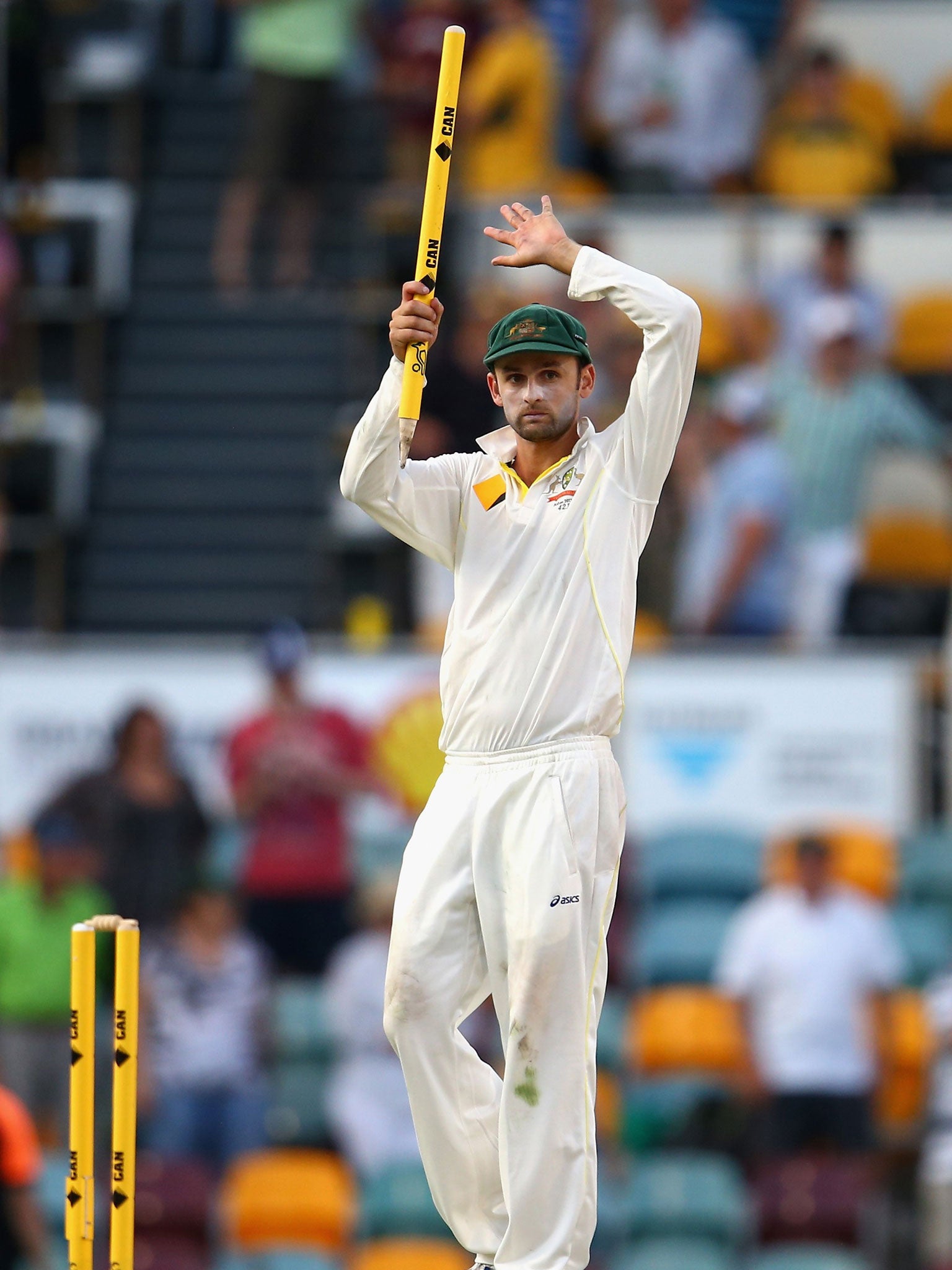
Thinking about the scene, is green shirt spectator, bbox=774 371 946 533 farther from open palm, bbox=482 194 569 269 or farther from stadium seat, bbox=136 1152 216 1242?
open palm, bbox=482 194 569 269

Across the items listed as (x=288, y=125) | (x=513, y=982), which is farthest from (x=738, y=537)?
(x=513, y=982)

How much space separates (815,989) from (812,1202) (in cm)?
99

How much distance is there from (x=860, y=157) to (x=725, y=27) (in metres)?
1.25

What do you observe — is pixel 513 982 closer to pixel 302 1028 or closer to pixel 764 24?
pixel 302 1028

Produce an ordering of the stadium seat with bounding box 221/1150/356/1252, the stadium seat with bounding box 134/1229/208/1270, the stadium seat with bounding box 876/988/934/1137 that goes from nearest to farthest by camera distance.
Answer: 1. the stadium seat with bounding box 134/1229/208/1270
2. the stadium seat with bounding box 221/1150/356/1252
3. the stadium seat with bounding box 876/988/934/1137

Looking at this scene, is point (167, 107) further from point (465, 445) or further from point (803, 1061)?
point (803, 1061)

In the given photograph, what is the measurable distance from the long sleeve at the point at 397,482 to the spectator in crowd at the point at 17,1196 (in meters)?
3.22

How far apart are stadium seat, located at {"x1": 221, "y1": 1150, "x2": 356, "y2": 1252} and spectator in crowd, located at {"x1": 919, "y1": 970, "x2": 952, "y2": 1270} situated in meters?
2.48

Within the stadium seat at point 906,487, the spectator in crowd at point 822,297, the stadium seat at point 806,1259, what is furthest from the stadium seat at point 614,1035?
the spectator in crowd at point 822,297

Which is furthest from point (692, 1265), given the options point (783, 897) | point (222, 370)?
point (222, 370)

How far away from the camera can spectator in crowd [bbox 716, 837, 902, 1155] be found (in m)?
11.2

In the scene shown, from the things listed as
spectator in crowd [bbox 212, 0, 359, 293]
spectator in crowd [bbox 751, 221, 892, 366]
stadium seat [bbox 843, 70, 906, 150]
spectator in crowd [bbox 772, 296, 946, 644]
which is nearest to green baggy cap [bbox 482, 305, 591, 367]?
spectator in crowd [bbox 772, 296, 946, 644]

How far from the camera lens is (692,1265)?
10.5m

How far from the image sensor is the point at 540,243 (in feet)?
20.1
